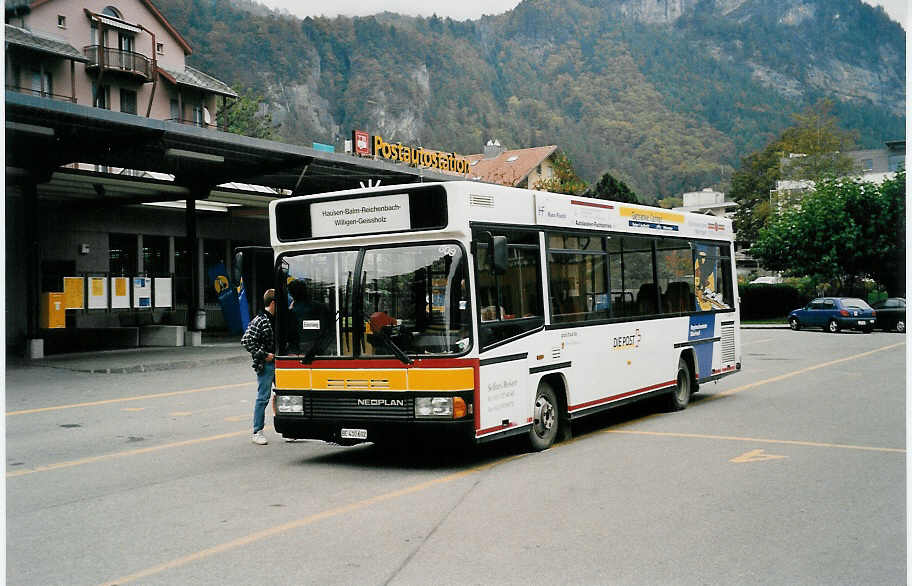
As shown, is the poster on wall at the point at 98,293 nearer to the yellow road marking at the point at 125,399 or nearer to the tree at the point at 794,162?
the yellow road marking at the point at 125,399

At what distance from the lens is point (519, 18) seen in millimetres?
181625

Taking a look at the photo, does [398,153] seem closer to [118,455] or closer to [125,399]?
[125,399]

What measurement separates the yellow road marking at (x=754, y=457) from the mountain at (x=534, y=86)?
96.7 meters

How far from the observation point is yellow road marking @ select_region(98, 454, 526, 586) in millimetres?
5727

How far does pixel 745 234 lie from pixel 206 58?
65.5 metres

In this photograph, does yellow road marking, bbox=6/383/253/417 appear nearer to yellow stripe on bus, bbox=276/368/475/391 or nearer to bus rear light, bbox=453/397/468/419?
yellow stripe on bus, bbox=276/368/475/391

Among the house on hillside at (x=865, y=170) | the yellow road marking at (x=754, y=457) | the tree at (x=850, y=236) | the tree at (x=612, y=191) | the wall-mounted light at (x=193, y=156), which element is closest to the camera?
the yellow road marking at (x=754, y=457)

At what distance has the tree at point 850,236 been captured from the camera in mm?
49562

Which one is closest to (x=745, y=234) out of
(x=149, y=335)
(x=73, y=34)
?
(x=73, y=34)

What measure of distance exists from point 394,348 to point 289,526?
2451mm

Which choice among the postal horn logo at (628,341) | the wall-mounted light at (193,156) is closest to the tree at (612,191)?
the wall-mounted light at (193,156)

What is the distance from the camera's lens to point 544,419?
10.2m

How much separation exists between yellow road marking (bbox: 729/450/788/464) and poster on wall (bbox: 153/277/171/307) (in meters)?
22.6

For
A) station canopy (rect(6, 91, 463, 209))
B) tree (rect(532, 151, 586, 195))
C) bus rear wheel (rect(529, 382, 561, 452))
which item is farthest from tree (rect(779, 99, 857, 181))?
bus rear wheel (rect(529, 382, 561, 452))
